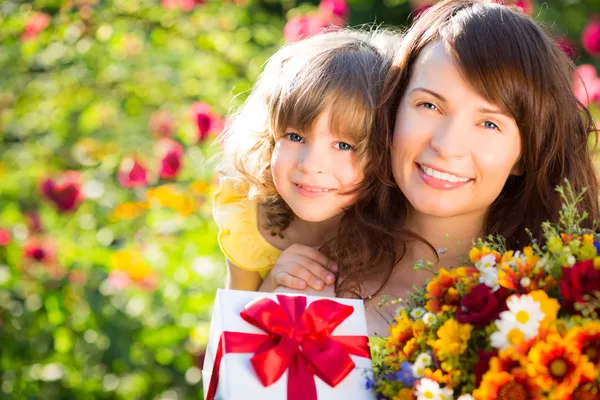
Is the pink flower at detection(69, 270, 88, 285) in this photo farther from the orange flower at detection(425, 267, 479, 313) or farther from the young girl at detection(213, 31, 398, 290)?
the orange flower at detection(425, 267, 479, 313)

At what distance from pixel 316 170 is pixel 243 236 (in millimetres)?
550

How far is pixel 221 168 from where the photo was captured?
9.42ft

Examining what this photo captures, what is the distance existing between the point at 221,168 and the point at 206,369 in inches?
38.2

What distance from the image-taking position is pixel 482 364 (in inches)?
62.5

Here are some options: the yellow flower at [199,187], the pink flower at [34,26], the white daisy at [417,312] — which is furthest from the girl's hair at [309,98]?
the pink flower at [34,26]

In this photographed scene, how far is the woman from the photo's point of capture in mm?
2041

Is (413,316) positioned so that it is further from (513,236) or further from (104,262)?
(104,262)

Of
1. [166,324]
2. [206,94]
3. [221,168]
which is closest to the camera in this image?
[221,168]

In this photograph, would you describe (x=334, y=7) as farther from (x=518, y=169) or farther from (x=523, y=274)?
(x=523, y=274)

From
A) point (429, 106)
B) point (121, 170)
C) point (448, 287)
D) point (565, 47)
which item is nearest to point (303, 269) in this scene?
point (429, 106)

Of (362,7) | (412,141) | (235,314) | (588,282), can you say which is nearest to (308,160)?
(412,141)

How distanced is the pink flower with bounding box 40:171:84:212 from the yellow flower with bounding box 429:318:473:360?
2.53 meters

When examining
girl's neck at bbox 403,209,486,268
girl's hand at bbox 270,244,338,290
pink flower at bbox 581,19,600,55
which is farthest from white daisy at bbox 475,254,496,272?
pink flower at bbox 581,19,600,55

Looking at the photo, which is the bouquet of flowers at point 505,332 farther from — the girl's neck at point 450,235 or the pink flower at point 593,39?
the pink flower at point 593,39
